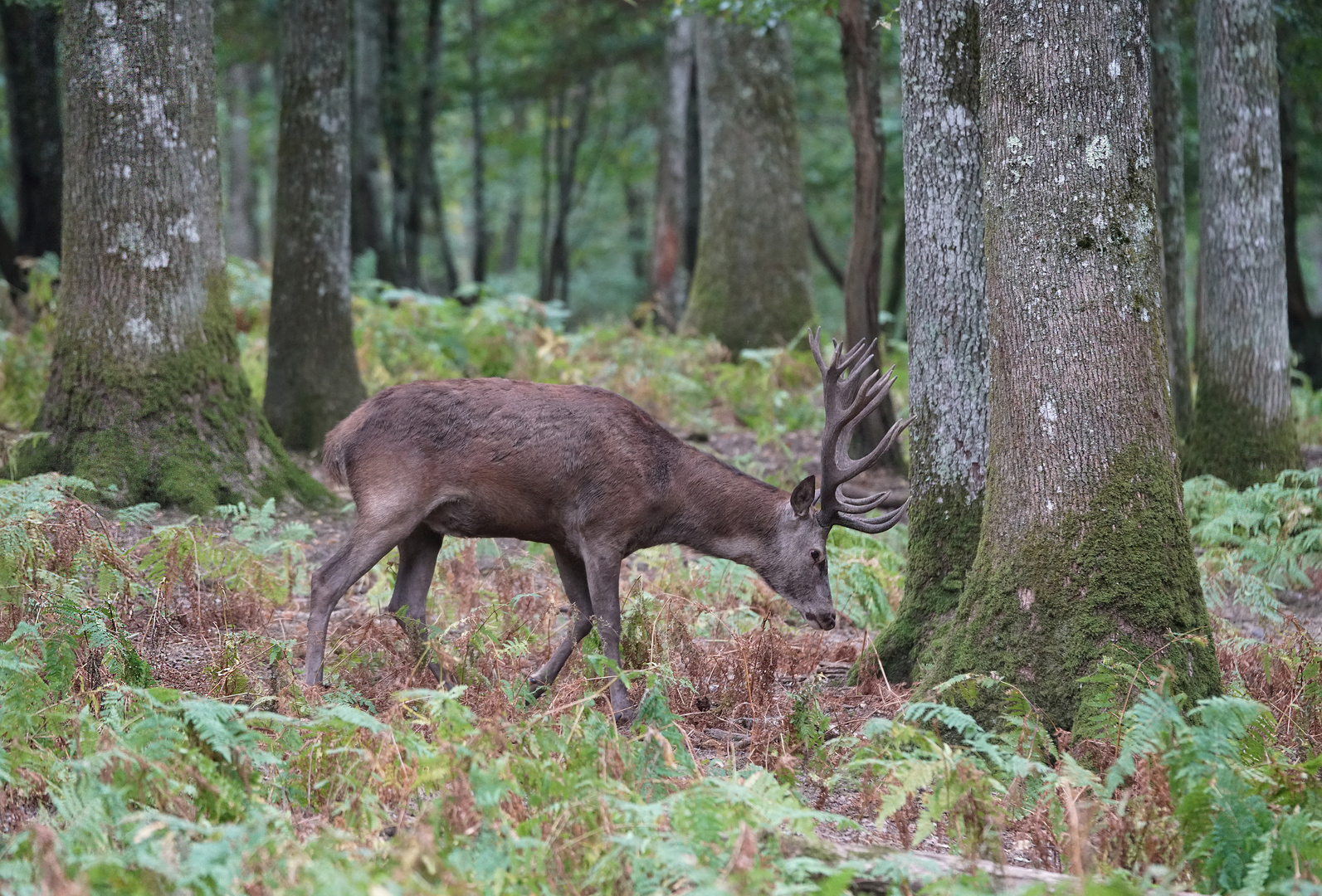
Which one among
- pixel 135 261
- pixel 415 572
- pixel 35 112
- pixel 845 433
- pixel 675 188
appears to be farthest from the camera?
pixel 675 188

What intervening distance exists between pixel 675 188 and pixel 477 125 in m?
5.03

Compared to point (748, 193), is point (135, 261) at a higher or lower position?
lower

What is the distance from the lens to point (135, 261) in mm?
8688

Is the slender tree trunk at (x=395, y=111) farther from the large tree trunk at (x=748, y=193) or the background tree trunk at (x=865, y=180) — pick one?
the background tree trunk at (x=865, y=180)

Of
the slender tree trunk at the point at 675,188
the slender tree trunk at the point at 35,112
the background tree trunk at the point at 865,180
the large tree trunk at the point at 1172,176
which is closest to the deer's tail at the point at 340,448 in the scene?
the background tree trunk at the point at 865,180

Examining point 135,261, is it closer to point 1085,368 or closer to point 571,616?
point 571,616

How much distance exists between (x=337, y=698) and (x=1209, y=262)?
344 inches

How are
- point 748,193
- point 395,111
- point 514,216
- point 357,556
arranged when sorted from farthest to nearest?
point 514,216
point 395,111
point 748,193
point 357,556

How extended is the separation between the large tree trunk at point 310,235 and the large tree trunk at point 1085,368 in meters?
7.23

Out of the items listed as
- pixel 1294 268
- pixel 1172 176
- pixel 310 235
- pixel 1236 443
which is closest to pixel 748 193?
pixel 1172 176

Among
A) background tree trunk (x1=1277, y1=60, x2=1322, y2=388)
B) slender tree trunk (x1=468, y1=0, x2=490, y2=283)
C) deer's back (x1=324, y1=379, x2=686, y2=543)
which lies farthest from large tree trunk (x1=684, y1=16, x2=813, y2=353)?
deer's back (x1=324, y1=379, x2=686, y2=543)

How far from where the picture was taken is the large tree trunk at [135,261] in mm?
8539

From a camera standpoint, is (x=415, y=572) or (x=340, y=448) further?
(x=415, y=572)

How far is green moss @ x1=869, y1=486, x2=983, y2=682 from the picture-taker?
6.76m
